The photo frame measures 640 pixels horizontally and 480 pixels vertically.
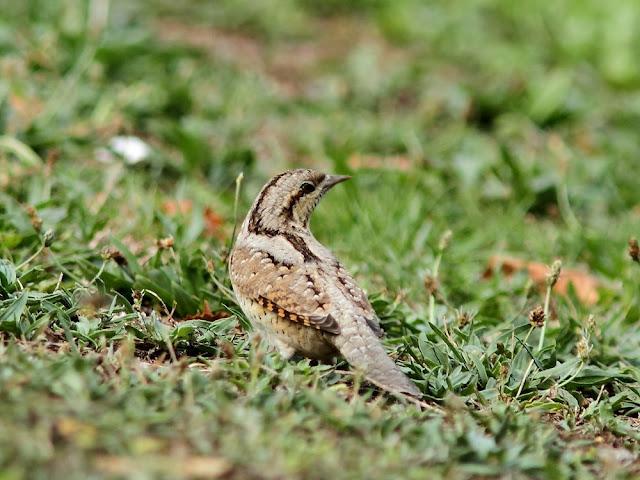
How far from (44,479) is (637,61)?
884 cm

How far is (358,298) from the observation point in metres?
4.27

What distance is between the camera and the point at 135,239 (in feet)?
18.8

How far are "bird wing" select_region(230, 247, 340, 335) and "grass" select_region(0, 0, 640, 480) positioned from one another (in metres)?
0.20

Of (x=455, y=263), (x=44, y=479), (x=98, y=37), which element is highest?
(x=98, y=37)

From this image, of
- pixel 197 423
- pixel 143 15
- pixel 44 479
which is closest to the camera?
pixel 44 479

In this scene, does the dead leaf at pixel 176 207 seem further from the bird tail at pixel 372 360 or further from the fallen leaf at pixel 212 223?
the bird tail at pixel 372 360

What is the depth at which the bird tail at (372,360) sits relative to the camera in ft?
13.0

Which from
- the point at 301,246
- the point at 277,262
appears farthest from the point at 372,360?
the point at 301,246

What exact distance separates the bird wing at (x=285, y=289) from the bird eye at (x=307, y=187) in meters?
0.48

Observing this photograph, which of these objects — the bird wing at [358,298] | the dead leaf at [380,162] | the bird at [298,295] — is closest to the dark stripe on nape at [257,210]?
the bird at [298,295]

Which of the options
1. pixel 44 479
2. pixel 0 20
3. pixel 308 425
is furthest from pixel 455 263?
pixel 0 20

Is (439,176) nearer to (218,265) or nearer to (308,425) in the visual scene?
(218,265)

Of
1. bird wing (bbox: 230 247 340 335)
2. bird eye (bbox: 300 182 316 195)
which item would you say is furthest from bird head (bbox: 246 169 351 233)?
bird wing (bbox: 230 247 340 335)

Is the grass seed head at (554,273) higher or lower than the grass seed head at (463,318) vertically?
higher
